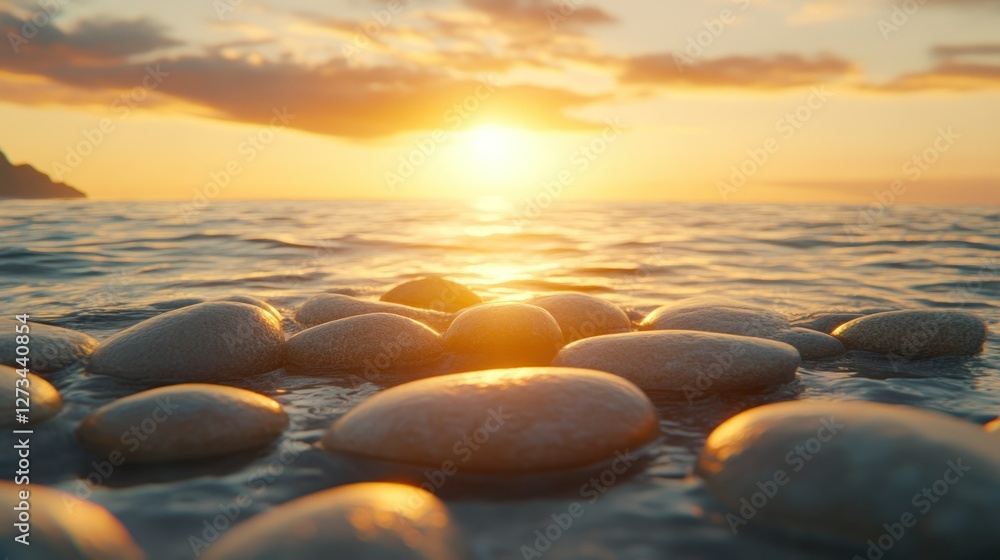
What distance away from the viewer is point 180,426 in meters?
2.92

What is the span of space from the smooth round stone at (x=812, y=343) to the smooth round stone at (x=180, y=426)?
4.07 m

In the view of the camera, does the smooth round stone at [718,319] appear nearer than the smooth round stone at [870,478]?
No

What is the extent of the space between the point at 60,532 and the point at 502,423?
5.40 ft

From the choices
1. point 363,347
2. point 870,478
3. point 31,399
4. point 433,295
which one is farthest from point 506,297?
point 870,478

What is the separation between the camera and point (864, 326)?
540cm

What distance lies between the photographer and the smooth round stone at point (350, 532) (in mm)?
1820

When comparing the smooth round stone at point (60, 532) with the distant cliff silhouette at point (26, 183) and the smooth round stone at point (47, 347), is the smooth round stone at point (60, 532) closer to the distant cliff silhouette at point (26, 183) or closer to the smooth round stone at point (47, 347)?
the smooth round stone at point (47, 347)

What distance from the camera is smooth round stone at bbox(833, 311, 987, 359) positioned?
514 cm

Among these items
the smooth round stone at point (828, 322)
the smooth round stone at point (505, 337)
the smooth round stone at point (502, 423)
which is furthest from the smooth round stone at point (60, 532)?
the smooth round stone at point (828, 322)

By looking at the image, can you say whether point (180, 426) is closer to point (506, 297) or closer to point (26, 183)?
point (506, 297)

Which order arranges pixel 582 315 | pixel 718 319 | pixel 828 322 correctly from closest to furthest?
pixel 718 319 → pixel 582 315 → pixel 828 322

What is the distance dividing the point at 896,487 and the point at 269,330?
13.6ft

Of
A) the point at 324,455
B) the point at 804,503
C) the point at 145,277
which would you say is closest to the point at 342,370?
the point at 324,455

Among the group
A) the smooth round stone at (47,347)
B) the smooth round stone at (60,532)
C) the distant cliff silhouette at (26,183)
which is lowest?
the distant cliff silhouette at (26,183)
